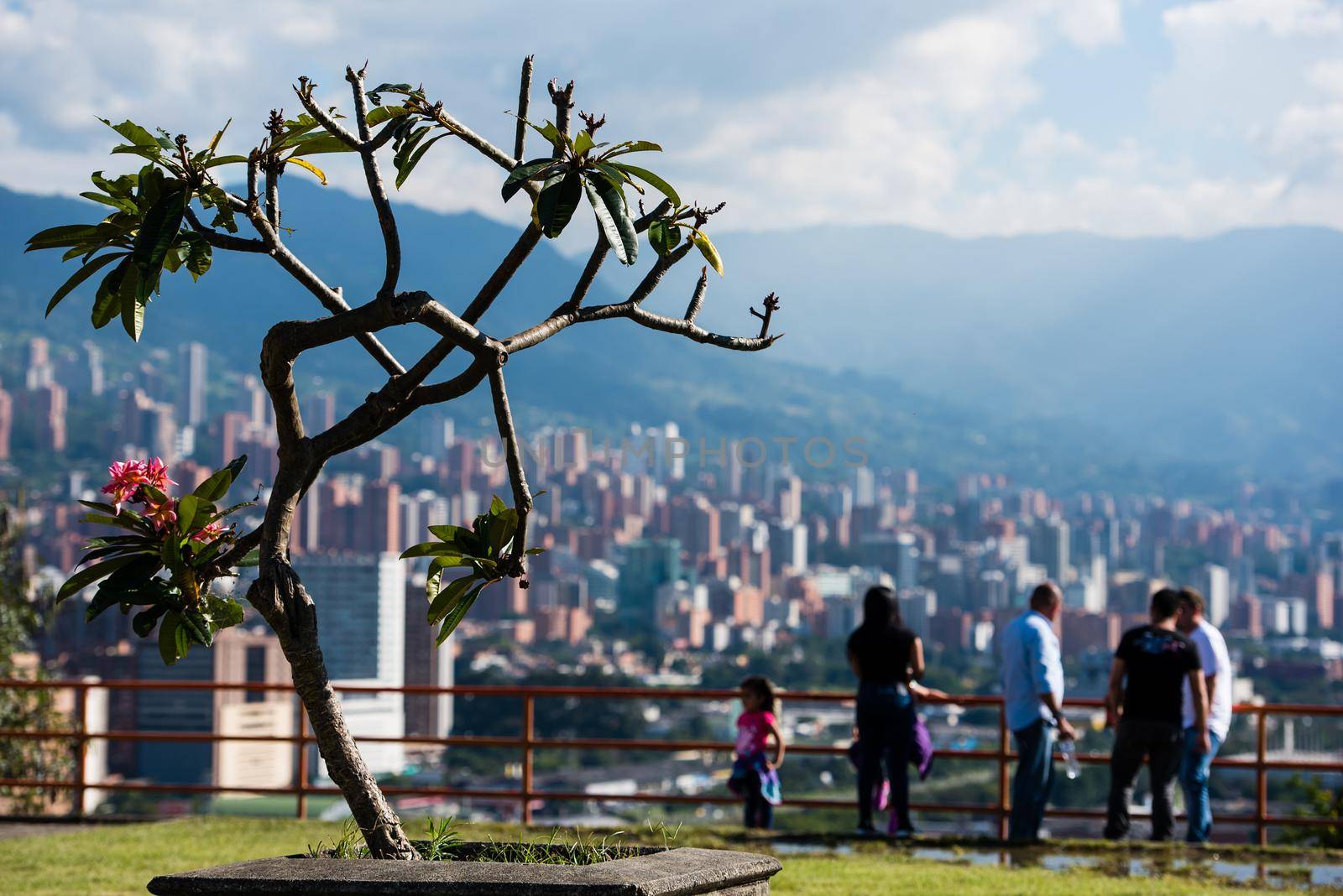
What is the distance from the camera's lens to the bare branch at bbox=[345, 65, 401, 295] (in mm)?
3975

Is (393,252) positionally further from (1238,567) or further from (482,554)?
(1238,567)

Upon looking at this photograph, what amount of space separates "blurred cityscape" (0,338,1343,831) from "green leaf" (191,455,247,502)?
116ft

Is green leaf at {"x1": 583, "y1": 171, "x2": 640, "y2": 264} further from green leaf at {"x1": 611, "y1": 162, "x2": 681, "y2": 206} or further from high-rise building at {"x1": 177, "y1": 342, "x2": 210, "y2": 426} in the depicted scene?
high-rise building at {"x1": 177, "y1": 342, "x2": 210, "y2": 426}

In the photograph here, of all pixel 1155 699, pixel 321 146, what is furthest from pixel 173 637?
pixel 1155 699


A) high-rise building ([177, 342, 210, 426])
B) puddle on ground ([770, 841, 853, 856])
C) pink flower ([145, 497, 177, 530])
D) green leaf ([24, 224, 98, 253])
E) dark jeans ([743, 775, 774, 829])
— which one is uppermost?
high-rise building ([177, 342, 210, 426])

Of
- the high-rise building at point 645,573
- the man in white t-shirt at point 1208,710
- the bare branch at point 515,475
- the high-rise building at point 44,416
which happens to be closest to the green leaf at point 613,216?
the bare branch at point 515,475

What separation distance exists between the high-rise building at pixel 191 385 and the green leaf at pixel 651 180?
138511 mm

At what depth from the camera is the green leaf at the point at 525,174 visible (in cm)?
361

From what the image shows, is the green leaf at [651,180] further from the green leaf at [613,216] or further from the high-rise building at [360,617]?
the high-rise building at [360,617]

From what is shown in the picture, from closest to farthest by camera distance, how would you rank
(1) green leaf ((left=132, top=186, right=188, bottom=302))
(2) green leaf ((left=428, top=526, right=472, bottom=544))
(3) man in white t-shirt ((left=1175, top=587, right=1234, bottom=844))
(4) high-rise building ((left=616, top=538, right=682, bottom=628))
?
(1) green leaf ((left=132, top=186, right=188, bottom=302)) → (2) green leaf ((left=428, top=526, right=472, bottom=544)) → (3) man in white t-shirt ((left=1175, top=587, right=1234, bottom=844)) → (4) high-rise building ((left=616, top=538, right=682, bottom=628))

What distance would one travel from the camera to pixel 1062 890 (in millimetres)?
6594

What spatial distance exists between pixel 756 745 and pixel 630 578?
10015 centimetres

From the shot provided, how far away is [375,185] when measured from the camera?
4.07 m

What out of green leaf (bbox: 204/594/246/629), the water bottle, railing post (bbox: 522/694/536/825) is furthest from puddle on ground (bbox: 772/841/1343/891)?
green leaf (bbox: 204/594/246/629)
